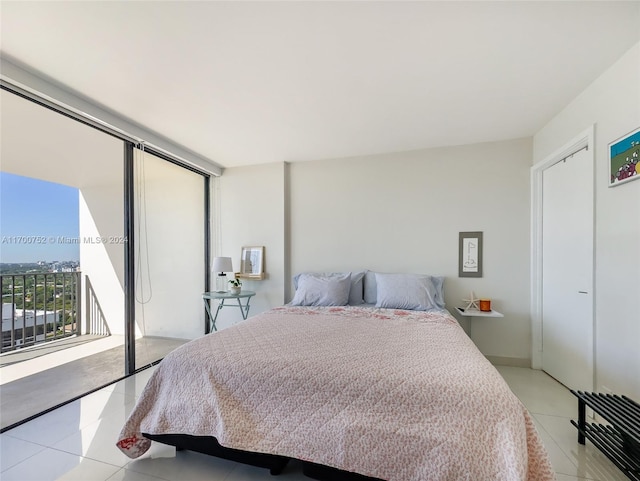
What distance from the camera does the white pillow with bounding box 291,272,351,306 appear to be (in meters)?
2.99

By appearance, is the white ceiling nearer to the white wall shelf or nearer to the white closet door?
the white closet door

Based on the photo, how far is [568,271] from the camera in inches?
97.7

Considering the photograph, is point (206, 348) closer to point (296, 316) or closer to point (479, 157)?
point (296, 316)

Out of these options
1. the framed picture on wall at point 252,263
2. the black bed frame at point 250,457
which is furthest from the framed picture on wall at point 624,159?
the framed picture on wall at point 252,263

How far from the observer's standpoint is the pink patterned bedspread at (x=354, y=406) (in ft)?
3.73

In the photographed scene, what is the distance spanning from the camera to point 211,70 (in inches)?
73.4

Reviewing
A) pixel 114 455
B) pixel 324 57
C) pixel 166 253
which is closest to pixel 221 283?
pixel 166 253

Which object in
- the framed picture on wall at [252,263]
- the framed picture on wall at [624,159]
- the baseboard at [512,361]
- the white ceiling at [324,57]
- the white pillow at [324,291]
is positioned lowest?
the baseboard at [512,361]

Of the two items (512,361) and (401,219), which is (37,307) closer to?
(401,219)

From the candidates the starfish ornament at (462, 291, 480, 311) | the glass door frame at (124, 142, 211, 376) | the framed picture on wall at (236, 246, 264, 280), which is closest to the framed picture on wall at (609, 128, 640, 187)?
the starfish ornament at (462, 291, 480, 311)

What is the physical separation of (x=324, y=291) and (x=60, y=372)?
268 cm

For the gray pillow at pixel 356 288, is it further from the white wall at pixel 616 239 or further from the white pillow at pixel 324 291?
the white wall at pixel 616 239

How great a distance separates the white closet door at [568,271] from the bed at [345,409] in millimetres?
1252

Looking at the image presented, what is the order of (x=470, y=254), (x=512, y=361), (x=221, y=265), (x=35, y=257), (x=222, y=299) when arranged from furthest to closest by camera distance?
1. (x=222, y=299)
2. (x=221, y=265)
3. (x=470, y=254)
4. (x=512, y=361)
5. (x=35, y=257)
